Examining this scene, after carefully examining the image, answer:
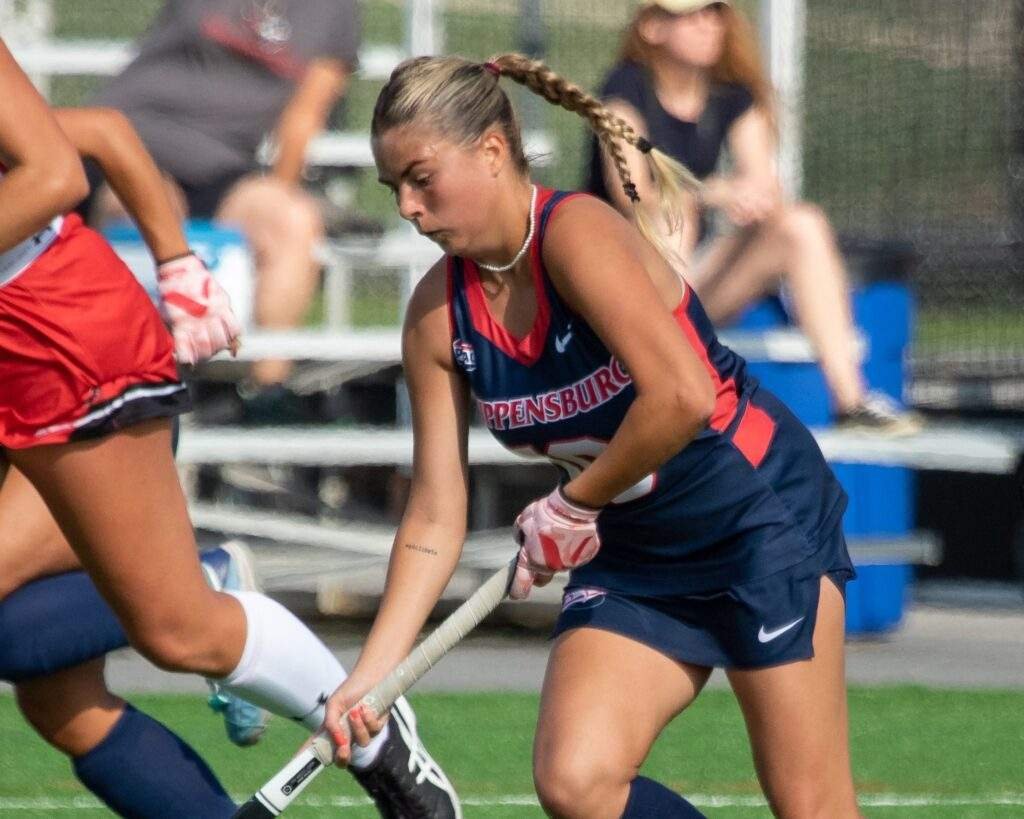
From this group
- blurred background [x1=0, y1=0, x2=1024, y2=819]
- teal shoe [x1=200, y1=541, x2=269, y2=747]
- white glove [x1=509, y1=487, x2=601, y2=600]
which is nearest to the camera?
white glove [x1=509, y1=487, x2=601, y2=600]

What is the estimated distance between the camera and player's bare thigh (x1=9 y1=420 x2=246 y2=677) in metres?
3.40

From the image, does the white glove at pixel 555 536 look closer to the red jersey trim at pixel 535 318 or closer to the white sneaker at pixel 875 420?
the red jersey trim at pixel 535 318

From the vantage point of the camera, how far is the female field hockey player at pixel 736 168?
6.36 meters

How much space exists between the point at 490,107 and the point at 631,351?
0.48m

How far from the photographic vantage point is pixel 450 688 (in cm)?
604

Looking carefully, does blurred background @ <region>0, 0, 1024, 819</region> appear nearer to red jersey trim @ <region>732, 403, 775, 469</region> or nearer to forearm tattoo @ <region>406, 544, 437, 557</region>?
red jersey trim @ <region>732, 403, 775, 469</region>

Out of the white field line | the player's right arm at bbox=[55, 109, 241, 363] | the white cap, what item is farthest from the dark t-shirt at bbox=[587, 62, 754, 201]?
the player's right arm at bbox=[55, 109, 241, 363]

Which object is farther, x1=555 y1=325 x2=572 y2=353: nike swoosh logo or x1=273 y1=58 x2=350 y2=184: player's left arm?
x1=273 y1=58 x2=350 y2=184: player's left arm

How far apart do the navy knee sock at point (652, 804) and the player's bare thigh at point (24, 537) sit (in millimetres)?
1150

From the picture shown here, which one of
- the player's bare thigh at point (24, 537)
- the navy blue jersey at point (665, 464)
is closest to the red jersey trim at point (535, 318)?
the navy blue jersey at point (665, 464)

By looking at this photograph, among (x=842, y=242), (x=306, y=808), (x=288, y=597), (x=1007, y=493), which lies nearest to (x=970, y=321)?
(x=1007, y=493)

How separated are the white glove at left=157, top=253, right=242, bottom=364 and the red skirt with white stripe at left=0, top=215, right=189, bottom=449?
0.88ft

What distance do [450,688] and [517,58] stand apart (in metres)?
2.97

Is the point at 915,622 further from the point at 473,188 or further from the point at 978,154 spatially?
the point at 473,188
